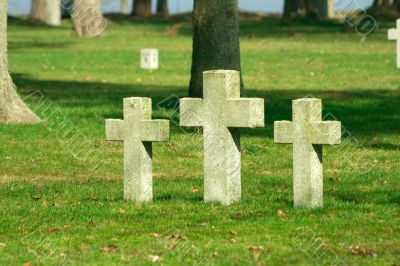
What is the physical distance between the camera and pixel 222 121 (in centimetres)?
1234

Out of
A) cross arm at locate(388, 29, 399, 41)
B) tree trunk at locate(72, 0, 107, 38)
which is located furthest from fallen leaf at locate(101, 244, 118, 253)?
tree trunk at locate(72, 0, 107, 38)

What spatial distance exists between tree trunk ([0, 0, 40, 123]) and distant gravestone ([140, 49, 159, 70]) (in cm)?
1232

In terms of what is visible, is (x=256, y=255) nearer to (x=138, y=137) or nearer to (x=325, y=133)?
(x=325, y=133)

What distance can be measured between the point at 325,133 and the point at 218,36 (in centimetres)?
1047

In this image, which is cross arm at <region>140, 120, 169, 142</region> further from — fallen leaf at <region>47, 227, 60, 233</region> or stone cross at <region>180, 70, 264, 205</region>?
fallen leaf at <region>47, 227, 60, 233</region>

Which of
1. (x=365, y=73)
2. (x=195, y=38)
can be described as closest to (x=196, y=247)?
(x=195, y=38)

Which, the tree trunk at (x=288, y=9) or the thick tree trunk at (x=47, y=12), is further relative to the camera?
the thick tree trunk at (x=47, y=12)

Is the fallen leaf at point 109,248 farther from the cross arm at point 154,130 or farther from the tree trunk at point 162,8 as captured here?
the tree trunk at point 162,8

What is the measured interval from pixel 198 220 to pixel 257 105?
1237mm

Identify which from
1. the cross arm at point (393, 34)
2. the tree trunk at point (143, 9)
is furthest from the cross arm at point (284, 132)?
the tree trunk at point (143, 9)

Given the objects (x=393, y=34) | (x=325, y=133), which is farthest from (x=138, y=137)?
(x=393, y=34)

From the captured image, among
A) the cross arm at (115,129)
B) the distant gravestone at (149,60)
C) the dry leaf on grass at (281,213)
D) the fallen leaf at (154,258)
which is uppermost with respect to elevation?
the cross arm at (115,129)

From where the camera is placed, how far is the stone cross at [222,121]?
12211 mm

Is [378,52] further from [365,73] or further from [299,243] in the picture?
[299,243]
